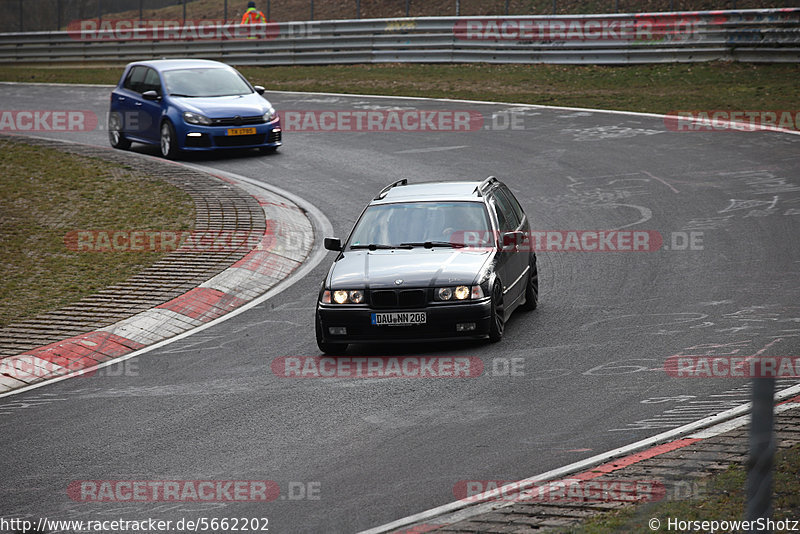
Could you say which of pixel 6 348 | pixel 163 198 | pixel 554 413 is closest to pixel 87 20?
pixel 163 198

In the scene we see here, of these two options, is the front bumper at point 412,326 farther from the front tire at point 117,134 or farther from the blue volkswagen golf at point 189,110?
the front tire at point 117,134

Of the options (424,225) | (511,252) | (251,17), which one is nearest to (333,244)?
(424,225)

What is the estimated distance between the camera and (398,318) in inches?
405

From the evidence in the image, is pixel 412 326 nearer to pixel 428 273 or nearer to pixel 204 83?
pixel 428 273

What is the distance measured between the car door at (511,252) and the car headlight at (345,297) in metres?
1.56

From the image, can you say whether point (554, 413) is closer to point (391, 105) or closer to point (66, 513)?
point (66, 513)

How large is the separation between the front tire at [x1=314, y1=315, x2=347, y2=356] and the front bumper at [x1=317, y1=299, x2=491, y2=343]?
5cm

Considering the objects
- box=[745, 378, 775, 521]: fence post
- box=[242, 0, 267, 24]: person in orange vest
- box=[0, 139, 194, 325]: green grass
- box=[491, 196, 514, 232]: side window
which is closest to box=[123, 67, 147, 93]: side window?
box=[0, 139, 194, 325]: green grass

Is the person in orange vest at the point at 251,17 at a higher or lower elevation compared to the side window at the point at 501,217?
higher

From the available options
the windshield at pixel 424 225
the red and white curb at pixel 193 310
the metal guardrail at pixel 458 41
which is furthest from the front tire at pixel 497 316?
the metal guardrail at pixel 458 41

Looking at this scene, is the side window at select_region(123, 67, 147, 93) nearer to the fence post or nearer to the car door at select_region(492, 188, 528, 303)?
the car door at select_region(492, 188, 528, 303)

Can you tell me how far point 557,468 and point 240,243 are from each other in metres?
8.54

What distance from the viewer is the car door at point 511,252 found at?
11141mm

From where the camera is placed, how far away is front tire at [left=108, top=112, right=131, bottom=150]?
2266 centimetres
